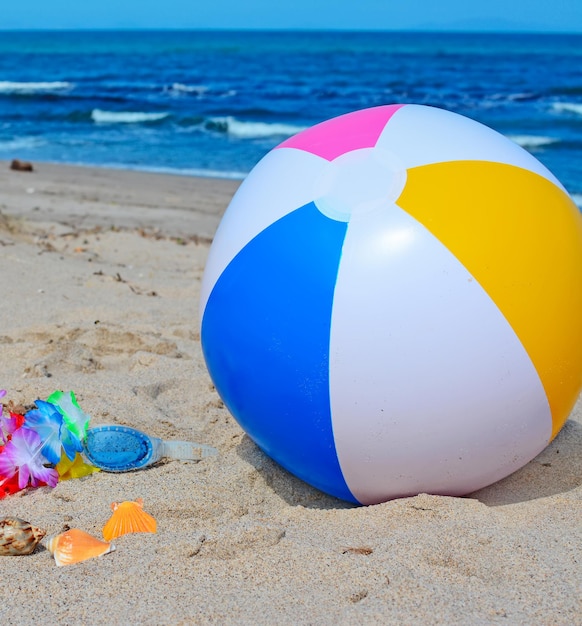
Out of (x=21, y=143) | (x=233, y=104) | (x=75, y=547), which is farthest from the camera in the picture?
(x=233, y=104)

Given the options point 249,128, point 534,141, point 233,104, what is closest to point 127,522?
point 534,141

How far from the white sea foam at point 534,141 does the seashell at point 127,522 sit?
13.3 meters

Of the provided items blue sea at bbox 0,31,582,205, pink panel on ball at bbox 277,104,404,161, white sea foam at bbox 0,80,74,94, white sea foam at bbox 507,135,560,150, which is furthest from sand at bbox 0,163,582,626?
white sea foam at bbox 0,80,74,94

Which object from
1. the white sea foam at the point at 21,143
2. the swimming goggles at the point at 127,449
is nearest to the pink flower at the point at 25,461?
the swimming goggles at the point at 127,449

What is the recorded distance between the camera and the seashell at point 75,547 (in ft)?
7.85

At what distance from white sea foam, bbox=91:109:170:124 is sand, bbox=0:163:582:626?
14700 millimetres

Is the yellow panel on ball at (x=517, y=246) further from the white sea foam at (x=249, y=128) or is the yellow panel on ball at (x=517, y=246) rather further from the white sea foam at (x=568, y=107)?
the white sea foam at (x=568, y=107)

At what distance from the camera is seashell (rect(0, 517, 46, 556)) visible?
2420 mm

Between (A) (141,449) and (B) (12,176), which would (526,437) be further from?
(B) (12,176)

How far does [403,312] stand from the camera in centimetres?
243

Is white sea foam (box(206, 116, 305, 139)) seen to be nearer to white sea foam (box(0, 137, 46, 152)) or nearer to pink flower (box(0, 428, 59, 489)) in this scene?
white sea foam (box(0, 137, 46, 152))

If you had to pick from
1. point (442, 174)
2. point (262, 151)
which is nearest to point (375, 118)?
point (442, 174)

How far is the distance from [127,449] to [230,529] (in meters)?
0.82

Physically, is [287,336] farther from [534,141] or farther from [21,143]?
[21,143]
